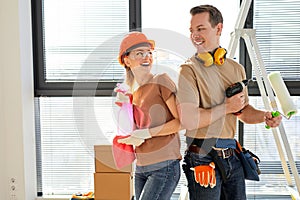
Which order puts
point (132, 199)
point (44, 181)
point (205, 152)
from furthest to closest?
point (44, 181) < point (132, 199) < point (205, 152)

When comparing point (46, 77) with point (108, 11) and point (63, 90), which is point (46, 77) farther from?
point (108, 11)

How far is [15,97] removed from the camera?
2.92 meters

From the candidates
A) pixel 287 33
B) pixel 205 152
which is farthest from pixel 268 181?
pixel 205 152

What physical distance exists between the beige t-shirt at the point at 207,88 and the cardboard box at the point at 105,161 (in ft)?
1.69

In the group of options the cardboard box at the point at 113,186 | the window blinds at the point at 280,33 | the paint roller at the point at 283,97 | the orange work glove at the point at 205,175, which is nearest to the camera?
the orange work glove at the point at 205,175

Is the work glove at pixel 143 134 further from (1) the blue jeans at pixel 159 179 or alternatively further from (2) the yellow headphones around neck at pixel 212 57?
(2) the yellow headphones around neck at pixel 212 57

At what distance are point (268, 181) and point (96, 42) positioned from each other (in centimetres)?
157

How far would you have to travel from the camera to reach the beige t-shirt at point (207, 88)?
1938mm

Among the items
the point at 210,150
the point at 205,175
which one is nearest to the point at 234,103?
the point at 210,150

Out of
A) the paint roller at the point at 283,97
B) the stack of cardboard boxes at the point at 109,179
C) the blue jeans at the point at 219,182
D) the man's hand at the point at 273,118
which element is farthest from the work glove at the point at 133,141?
the paint roller at the point at 283,97

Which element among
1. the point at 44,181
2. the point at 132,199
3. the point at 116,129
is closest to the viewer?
the point at 116,129

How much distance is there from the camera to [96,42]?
10.2 ft

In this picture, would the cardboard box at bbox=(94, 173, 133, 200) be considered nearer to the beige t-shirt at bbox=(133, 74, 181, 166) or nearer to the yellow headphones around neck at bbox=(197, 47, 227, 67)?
the beige t-shirt at bbox=(133, 74, 181, 166)

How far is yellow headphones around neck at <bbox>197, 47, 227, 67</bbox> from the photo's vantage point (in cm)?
195
